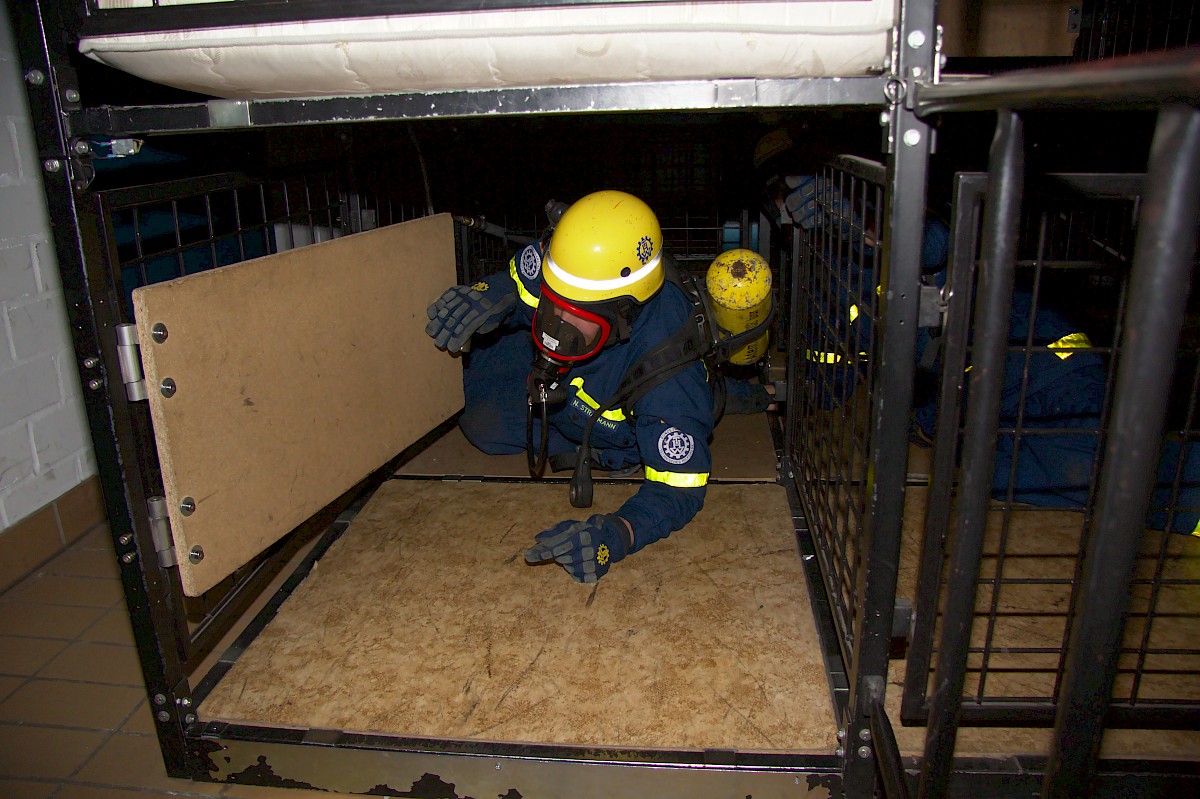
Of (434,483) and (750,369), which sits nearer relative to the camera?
(434,483)

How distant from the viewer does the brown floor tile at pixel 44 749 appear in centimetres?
155

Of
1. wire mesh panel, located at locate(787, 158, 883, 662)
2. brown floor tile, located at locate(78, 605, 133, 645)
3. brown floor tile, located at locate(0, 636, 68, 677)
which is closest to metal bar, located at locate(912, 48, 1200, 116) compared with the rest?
wire mesh panel, located at locate(787, 158, 883, 662)

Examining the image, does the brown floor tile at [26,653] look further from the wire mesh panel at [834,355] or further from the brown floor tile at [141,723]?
the wire mesh panel at [834,355]

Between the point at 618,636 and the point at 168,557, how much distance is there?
34.8 inches

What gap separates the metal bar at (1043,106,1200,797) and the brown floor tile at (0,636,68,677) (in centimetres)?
208

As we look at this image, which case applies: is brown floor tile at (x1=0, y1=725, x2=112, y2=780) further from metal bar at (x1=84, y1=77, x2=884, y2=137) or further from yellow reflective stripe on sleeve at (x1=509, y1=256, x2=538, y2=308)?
yellow reflective stripe on sleeve at (x1=509, y1=256, x2=538, y2=308)

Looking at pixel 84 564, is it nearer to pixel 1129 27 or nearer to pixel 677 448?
pixel 677 448

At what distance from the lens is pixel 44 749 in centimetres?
160

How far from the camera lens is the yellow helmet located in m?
1.91

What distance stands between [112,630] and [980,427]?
80.8 inches

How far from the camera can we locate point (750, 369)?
3229 mm

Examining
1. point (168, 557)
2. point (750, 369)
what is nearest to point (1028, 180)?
point (168, 557)

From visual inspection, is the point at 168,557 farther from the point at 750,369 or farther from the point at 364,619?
the point at 750,369

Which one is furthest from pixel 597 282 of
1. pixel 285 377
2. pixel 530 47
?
pixel 530 47
